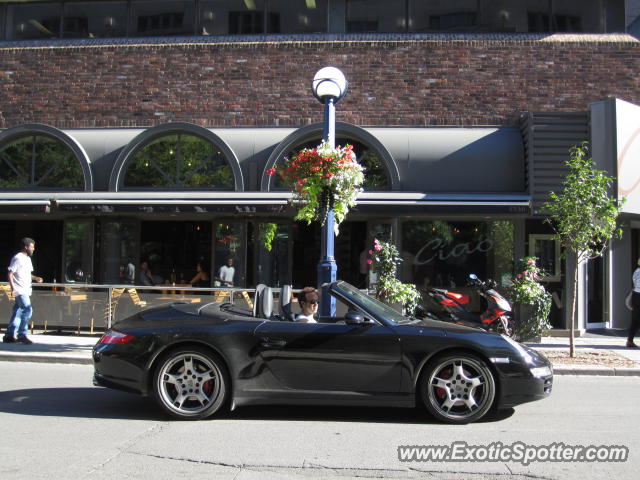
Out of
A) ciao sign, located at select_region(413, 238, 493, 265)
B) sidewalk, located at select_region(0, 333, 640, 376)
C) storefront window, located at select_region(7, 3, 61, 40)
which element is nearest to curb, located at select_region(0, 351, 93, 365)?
sidewalk, located at select_region(0, 333, 640, 376)

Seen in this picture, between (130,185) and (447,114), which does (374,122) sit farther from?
(130,185)

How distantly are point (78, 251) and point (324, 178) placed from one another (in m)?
7.70

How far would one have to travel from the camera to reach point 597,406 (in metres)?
6.61

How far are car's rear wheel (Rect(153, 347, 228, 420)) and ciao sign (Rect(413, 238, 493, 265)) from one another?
27.1 ft

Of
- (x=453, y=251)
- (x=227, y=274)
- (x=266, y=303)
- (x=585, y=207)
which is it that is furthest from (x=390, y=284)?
→ (x=266, y=303)

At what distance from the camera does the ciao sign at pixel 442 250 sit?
13.1 m

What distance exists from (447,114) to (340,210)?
19.4 feet

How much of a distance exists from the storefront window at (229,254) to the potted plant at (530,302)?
5720 mm

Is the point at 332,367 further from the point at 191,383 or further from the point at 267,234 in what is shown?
the point at 267,234

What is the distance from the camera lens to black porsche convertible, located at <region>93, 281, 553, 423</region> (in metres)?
5.49

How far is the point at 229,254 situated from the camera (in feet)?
44.2

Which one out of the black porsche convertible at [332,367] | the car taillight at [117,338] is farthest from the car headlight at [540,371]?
the car taillight at [117,338]

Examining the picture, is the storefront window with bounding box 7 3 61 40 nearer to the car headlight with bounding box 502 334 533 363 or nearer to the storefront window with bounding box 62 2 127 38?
the storefront window with bounding box 62 2 127 38

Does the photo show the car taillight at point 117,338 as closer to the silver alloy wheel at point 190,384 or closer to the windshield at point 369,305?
the silver alloy wheel at point 190,384
